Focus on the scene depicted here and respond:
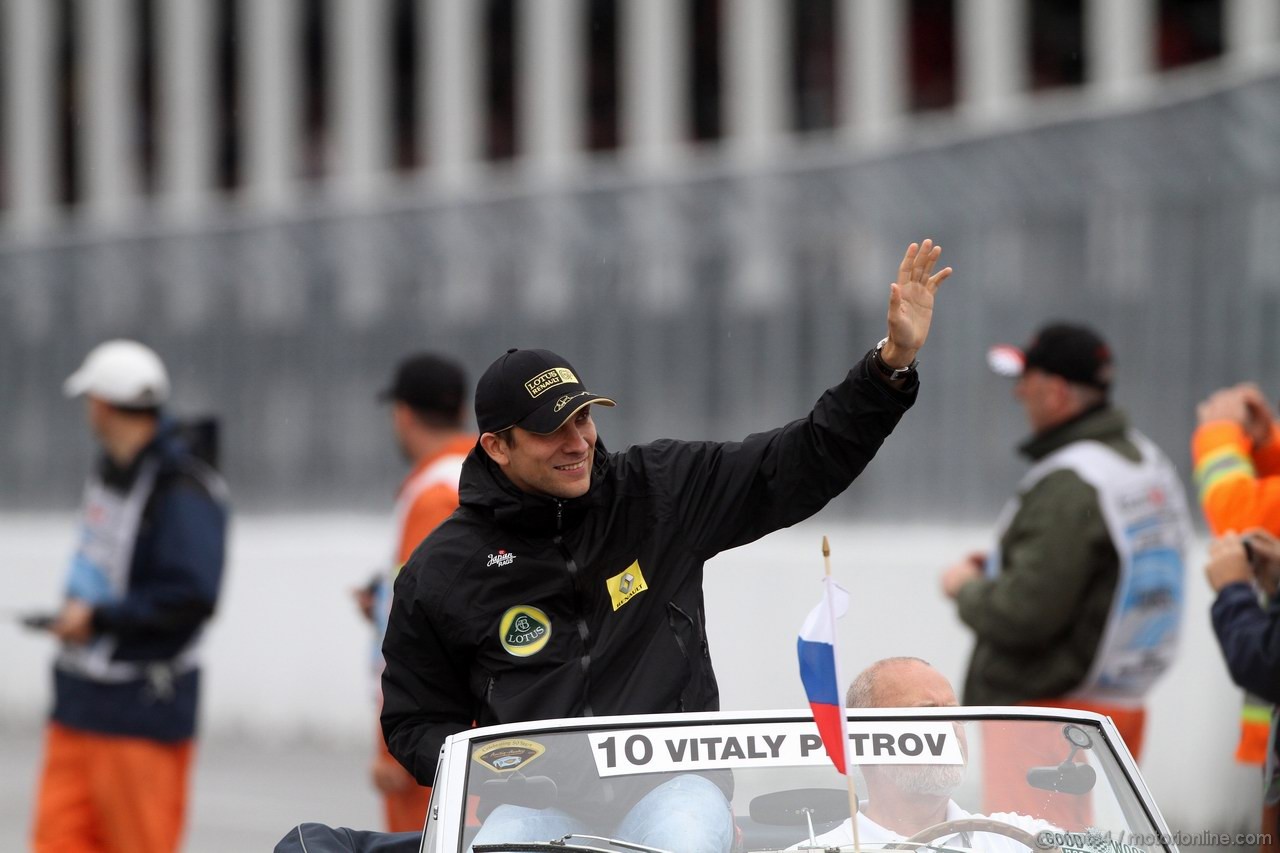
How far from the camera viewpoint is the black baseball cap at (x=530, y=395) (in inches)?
181

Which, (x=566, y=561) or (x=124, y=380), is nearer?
(x=566, y=561)

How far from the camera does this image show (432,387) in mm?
6957

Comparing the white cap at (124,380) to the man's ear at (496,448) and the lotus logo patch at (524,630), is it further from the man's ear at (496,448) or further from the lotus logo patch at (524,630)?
the lotus logo patch at (524,630)

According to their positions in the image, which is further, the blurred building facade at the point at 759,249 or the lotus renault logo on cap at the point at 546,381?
the blurred building facade at the point at 759,249

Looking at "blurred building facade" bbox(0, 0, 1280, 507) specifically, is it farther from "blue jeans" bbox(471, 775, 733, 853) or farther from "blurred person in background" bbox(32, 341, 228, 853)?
"blue jeans" bbox(471, 775, 733, 853)

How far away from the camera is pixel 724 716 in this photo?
4090 millimetres

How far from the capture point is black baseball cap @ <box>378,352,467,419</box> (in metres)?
6.95

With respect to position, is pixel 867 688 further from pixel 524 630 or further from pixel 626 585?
pixel 524 630

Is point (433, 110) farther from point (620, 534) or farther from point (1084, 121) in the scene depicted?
point (620, 534)

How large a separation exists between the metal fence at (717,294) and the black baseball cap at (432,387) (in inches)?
121

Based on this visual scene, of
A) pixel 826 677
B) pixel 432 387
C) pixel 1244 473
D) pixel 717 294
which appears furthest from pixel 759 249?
pixel 826 677

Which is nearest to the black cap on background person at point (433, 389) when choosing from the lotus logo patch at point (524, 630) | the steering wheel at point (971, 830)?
the lotus logo patch at point (524, 630)

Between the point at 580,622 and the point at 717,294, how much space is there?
664cm

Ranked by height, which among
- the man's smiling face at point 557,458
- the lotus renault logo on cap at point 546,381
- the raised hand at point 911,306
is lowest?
the man's smiling face at point 557,458
